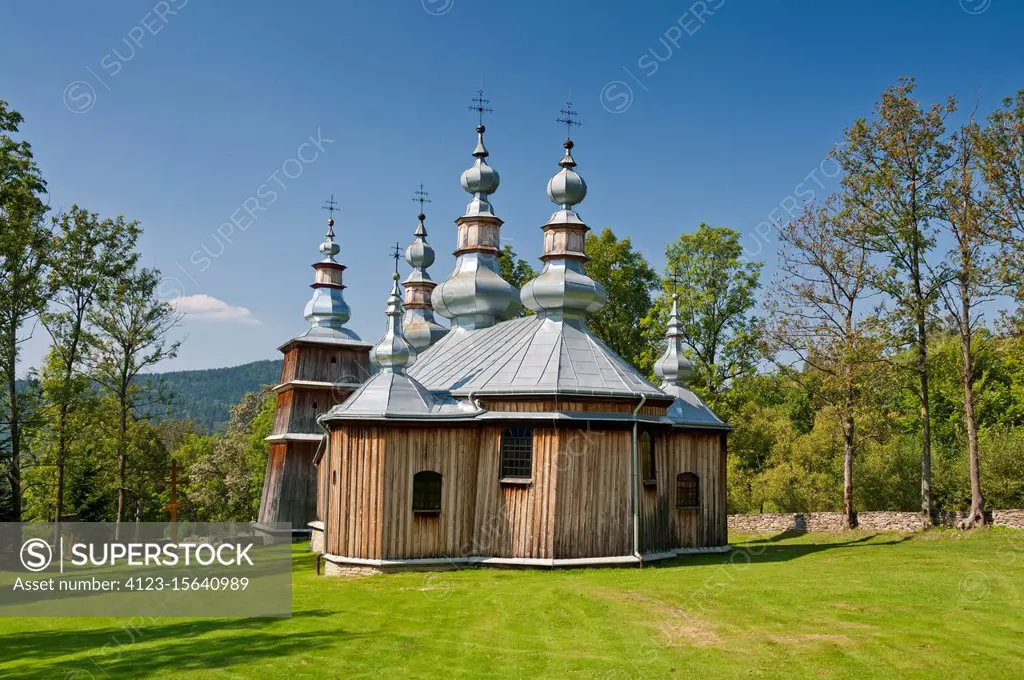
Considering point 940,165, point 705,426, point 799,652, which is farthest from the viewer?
point 940,165

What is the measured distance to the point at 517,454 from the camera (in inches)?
789

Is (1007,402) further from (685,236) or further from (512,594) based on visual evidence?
(512,594)

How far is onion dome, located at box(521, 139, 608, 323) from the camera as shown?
72.6 feet

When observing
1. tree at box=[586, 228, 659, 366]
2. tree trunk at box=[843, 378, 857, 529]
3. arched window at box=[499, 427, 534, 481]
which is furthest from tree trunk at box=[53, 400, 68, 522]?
tree trunk at box=[843, 378, 857, 529]

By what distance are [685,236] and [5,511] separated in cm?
3598

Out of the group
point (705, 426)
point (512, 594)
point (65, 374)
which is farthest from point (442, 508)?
point (65, 374)

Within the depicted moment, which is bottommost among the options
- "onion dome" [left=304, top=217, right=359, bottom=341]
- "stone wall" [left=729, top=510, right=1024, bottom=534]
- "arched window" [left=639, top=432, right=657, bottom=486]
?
"stone wall" [left=729, top=510, right=1024, bottom=534]

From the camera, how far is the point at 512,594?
1573 cm

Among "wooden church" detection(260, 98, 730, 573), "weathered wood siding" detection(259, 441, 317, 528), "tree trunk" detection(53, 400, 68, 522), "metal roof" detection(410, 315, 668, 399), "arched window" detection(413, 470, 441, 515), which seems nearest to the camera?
"wooden church" detection(260, 98, 730, 573)

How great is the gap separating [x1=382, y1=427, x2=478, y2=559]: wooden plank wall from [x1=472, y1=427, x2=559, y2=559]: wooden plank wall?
319 mm

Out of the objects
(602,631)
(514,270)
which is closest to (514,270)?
(514,270)

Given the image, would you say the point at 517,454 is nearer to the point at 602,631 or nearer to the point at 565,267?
the point at 565,267

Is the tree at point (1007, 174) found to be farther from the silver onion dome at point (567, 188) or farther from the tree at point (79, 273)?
the tree at point (79, 273)

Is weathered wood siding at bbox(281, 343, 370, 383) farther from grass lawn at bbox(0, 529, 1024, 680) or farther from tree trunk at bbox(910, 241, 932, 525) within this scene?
tree trunk at bbox(910, 241, 932, 525)
